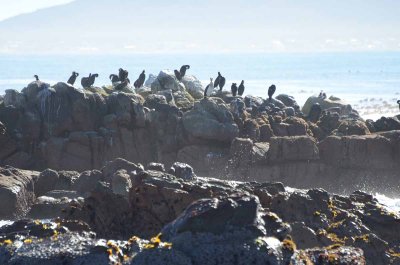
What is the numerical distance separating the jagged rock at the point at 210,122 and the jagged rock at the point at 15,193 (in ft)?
32.5

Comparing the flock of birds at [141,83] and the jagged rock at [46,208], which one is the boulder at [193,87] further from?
the jagged rock at [46,208]

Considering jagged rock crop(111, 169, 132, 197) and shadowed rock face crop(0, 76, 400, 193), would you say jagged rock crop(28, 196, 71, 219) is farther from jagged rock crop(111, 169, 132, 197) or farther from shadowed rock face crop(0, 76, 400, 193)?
shadowed rock face crop(0, 76, 400, 193)

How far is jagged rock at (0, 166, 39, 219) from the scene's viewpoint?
30.3m

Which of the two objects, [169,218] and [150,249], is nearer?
[150,249]

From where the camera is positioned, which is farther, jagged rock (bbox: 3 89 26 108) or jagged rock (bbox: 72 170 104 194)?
jagged rock (bbox: 3 89 26 108)

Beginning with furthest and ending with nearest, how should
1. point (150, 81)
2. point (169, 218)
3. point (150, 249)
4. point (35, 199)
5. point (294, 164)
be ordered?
1. point (150, 81)
2. point (294, 164)
3. point (35, 199)
4. point (169, 218)
5. point (150, 249)

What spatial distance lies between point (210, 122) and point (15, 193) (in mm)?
12031

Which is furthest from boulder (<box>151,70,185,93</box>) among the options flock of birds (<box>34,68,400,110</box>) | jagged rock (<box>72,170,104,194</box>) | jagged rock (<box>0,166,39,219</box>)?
jagged rock (<box>0,166,39,219</box>)

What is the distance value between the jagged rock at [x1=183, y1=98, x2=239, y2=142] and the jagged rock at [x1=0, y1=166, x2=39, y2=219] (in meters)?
9.91

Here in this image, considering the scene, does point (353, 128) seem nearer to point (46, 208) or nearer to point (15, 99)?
point (15, 99)

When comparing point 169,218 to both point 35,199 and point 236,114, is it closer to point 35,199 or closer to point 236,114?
point 35,199

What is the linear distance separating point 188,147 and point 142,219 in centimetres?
2105

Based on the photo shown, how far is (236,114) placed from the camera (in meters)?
42.4

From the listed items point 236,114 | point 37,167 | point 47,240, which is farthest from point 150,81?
point 47,240
